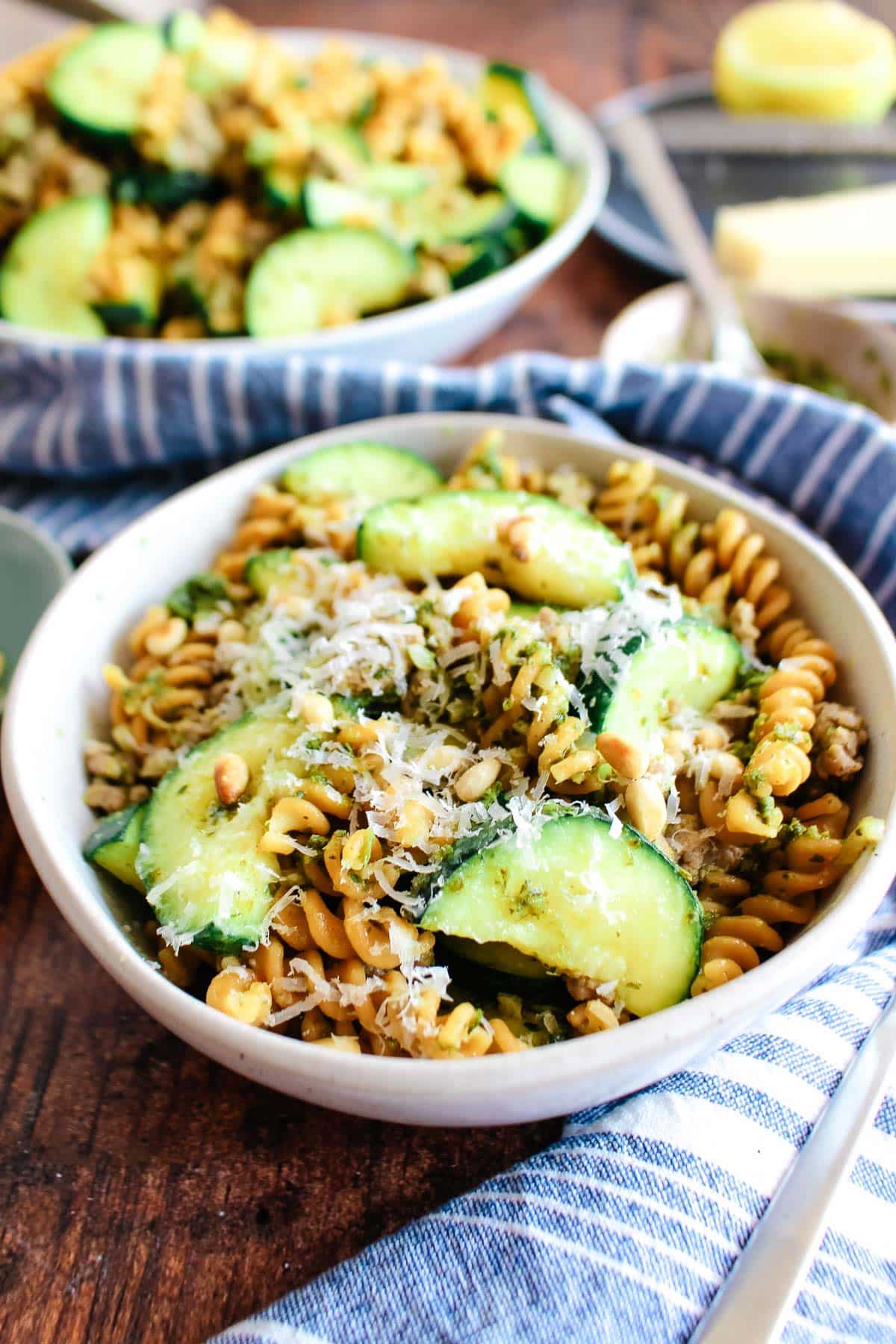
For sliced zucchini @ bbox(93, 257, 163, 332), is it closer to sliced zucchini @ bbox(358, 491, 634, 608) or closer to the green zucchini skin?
sliced zucchini @ bbox(358, 491, 634, 608)

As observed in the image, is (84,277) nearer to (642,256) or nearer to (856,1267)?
(642,256)

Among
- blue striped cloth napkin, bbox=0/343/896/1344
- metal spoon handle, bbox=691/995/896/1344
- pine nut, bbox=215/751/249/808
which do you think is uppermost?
pine nut, bbox=215/751/249/808

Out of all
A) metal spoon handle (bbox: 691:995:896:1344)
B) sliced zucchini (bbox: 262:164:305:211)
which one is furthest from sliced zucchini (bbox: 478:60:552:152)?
metal spoon handle (bbox: 691:995:896:1344)

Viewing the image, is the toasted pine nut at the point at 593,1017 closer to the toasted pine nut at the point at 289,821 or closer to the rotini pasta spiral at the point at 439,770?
the rotini pasta spiral at the point at 439,770

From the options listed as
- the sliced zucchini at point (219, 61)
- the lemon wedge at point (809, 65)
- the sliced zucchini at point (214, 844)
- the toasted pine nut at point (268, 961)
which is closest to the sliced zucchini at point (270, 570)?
the sliced zucchini at point (214, 844)

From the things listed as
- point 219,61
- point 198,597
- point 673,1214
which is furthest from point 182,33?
point 673,1214

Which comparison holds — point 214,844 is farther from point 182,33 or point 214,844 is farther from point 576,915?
point 182,33
